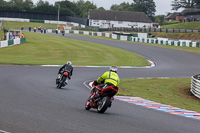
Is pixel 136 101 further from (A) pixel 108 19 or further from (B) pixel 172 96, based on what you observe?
(A) pixel 108 19

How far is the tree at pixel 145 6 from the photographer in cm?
18700

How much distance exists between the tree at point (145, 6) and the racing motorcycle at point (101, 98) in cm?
17538

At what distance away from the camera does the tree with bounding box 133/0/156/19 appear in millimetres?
187000

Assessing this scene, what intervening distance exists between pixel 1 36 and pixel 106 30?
56.7m

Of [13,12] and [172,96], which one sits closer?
[172,96]

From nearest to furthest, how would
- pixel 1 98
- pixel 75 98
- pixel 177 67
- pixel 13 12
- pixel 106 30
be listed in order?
pixel 1 98 < pixel 75 98 < pixel 177 67 < pixel 106 30 < pixel 13 12

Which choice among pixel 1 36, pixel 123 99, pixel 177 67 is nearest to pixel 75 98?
pixel 123 99

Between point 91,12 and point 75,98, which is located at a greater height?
point 91,12

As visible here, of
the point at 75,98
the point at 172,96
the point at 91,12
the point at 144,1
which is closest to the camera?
the point at 75,98

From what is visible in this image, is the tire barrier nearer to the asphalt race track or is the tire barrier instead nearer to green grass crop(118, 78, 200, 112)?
green grass crop(118, 78, 200, 112)

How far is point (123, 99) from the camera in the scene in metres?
17.5

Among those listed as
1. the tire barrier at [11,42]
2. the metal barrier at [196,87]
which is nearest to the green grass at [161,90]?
the metal barrier at [196,87]

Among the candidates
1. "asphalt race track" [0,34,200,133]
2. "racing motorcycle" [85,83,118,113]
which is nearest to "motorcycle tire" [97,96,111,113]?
"racing motorcycle" [85,83,118,113]

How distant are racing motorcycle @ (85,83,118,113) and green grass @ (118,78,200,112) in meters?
6.74
